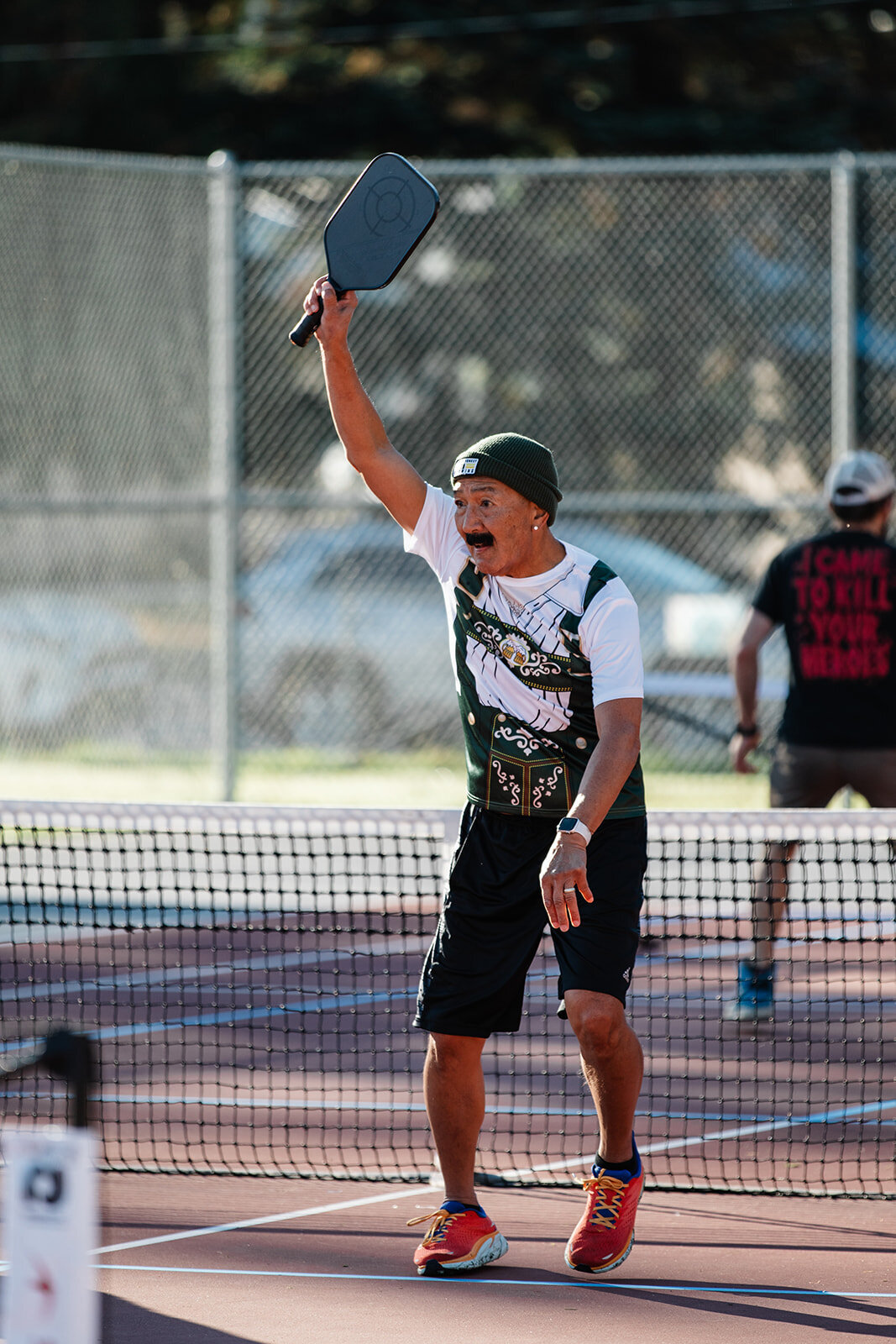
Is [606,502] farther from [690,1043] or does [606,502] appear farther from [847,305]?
[690,1043]

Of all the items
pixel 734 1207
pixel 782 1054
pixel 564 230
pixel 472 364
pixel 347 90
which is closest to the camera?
pixel 734 1207

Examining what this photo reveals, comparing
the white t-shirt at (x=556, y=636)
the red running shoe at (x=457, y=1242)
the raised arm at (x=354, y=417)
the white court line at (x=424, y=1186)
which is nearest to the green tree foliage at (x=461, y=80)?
the white court line at (x=424, y=1186)

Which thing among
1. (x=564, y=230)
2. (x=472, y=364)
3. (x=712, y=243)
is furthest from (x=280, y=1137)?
(x=472, y=364)

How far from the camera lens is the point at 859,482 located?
6984 mm

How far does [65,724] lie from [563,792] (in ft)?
25.6

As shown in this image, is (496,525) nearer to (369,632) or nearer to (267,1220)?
(267,1220)

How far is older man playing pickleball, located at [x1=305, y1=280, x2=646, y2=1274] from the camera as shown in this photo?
439cm

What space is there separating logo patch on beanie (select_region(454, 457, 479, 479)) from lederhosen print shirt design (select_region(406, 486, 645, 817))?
25 cm

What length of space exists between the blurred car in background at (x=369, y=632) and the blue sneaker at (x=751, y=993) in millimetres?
5312

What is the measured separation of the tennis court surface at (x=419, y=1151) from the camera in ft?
13.9

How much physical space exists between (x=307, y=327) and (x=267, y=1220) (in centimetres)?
227

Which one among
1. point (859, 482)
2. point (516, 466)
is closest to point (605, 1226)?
point (516, 466)

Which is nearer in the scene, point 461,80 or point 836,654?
point 836,654

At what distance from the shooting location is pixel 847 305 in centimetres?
1051
